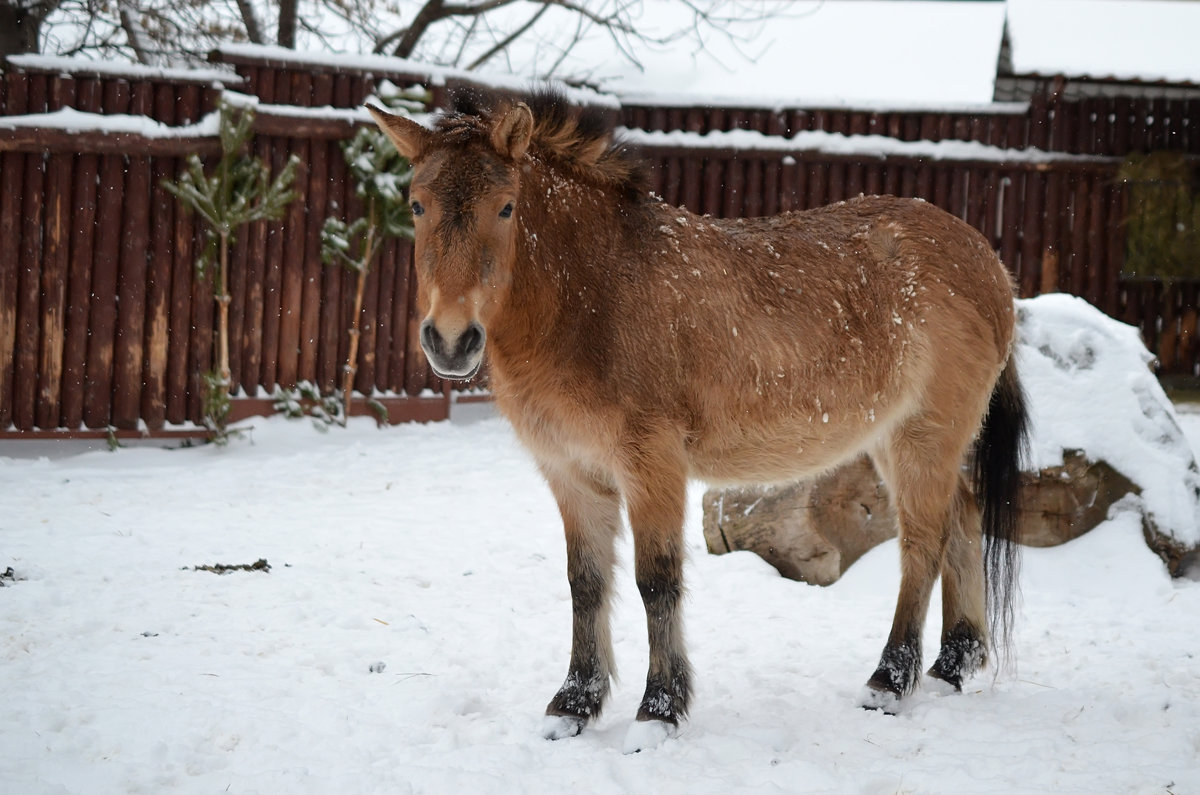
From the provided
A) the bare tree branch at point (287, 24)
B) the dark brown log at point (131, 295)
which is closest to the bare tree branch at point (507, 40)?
the bare tree branch at point (287, 24)

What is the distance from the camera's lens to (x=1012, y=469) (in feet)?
15.0

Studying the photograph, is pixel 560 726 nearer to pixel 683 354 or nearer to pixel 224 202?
pixel 683 354

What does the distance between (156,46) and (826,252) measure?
1100 cm

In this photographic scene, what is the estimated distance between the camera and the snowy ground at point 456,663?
332cm

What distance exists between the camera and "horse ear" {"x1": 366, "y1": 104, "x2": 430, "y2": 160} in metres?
3.59

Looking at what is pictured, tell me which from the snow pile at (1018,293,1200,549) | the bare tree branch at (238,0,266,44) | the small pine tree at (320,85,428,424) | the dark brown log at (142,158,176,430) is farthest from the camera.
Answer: the bare tree branch at (238,0,266,44)

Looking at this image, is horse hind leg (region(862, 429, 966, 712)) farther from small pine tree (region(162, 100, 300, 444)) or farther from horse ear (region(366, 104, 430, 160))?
small pine tree (region(162, 100, 300, 444))

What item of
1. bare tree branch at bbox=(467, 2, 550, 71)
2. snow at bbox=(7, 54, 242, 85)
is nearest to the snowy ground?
snow at bbox=(7, 54, 242, 85)

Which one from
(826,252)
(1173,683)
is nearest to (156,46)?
(826,252)

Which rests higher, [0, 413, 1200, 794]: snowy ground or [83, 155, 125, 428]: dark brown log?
[83, 155, 125, 428]: dark brown log

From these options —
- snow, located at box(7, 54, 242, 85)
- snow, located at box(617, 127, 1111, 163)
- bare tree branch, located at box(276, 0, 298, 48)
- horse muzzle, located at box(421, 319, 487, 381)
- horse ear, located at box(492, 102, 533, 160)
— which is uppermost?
bare tree branch, located at box(276, 0, 298, 48)

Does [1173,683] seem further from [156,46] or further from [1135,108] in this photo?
[156,46]

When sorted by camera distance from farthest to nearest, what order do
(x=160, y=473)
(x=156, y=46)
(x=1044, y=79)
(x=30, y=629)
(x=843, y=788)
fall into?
(x=156, y=46) → (x=1044, y=79) → (x=160, y=473) → (x=30, y=629) → (x=843, y=788)

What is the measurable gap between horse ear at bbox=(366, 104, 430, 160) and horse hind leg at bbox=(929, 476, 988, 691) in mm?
2793
